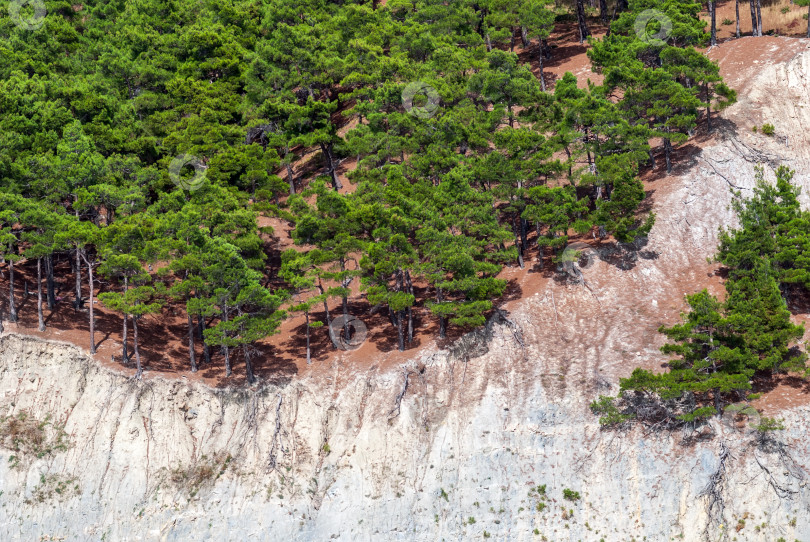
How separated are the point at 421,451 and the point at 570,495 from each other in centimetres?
841

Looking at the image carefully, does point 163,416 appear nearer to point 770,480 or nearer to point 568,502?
point 568,502

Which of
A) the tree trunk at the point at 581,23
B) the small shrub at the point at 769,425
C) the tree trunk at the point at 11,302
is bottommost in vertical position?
the small shrub at the point at 769,425

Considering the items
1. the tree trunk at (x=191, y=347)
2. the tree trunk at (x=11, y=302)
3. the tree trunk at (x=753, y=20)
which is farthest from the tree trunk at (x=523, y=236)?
the tree trunk at (x=11, y=302)

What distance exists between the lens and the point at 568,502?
153 ft

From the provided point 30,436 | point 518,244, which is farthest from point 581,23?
point 30,436

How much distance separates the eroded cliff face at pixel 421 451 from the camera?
151 feet

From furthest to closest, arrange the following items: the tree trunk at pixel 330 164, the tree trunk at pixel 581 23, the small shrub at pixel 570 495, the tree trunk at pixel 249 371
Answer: the tree trunk at pixel 581 23 → the tree trunk at pixel 330 164 → the tree trunk at pixel 249 371 → the small shrub at pixel 570 495

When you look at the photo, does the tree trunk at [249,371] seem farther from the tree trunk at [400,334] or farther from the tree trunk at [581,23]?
the tree trunk at [581,23]

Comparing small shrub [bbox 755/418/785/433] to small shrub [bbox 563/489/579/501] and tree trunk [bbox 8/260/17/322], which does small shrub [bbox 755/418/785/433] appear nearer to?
small shrub [bbox 563/489/579/501]

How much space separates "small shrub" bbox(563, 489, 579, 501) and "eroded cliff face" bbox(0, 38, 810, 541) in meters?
0.32

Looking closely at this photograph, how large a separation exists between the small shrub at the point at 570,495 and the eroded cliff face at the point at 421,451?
32 cm

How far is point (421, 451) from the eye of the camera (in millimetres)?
49250

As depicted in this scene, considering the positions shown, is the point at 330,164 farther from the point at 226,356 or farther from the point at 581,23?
the point at 581,23

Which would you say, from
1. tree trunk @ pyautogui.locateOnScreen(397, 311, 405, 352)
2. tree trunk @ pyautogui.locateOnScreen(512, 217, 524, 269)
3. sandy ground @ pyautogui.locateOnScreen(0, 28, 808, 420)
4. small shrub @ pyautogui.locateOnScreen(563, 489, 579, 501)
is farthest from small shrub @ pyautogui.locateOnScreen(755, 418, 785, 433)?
tree trunk @ pyautogui.locateOnScreen(397, 311, 405, 352)
